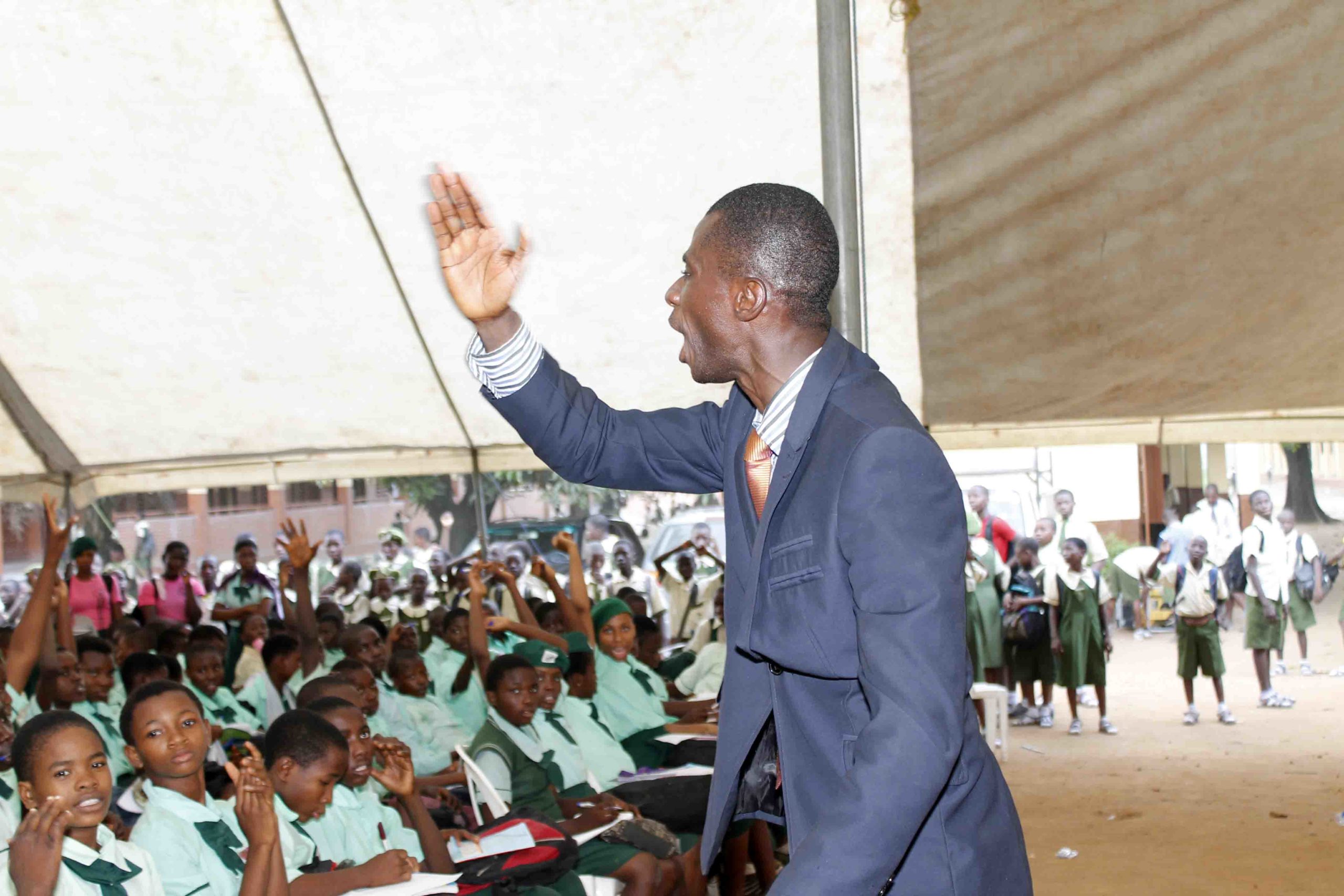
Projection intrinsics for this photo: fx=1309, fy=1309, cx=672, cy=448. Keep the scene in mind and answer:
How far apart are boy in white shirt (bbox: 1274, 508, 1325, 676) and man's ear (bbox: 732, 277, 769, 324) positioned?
31.5 ft

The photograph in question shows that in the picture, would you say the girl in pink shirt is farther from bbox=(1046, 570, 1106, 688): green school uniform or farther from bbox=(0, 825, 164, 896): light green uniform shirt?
bbox=(1046, 570, 1106, 688): green school uniform

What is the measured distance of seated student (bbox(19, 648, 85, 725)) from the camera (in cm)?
470

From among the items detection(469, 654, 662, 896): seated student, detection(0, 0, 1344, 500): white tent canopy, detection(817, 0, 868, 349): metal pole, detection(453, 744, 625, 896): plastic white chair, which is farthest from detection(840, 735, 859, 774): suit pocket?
detection(0, 0, 1344, 500): white tent canopy

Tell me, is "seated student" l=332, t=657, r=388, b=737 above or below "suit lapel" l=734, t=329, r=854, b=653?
below

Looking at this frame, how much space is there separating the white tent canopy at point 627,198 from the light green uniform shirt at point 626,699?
170 cm

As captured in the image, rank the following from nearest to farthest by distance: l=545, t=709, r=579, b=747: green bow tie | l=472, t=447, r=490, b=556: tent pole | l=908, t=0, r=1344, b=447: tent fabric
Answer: l=908, t=0, r=1344, b=447: tent fabric
l=545, t=709, r=579, b=747: green bow tie
l=472, t=447, r=490, b=556: tent pole

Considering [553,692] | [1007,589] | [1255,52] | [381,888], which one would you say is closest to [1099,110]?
[1255,52]

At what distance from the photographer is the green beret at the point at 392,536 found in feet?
33.0

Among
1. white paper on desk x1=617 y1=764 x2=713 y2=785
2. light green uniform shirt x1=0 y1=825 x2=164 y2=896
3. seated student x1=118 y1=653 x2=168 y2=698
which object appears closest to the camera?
light green uniform shirt x1=0 y1=825 x2=164 y2=896

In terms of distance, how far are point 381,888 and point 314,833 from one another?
2.09 feet

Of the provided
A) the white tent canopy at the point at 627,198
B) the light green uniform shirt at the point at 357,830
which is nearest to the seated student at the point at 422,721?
the light green uniform shirt at the point at 357,830

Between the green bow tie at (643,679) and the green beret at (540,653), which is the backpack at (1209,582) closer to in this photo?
the green bow tie at (643,679)

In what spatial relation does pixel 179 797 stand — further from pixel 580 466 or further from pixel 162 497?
pixel 162 497

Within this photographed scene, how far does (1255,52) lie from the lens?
399 centimetres
